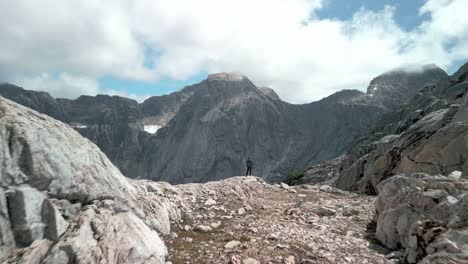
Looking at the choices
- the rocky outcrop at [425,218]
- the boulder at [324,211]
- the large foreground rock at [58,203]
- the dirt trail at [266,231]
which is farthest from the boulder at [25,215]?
the boulder at [324,211]

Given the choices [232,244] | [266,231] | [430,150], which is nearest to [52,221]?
[232,244]

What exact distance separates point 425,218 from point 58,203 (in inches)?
498

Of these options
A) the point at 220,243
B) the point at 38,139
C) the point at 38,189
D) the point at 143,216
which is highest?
the point at 38,139

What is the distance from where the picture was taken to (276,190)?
28.8m

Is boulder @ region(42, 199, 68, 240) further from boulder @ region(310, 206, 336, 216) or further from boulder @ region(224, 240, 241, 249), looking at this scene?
boulder @ region(310, 206, 336, 216)

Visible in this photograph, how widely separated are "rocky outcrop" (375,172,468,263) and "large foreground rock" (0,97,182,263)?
877 cm

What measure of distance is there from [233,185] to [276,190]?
17.7ft

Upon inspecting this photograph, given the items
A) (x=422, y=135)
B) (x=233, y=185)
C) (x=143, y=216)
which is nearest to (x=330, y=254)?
(x=143, y=216)

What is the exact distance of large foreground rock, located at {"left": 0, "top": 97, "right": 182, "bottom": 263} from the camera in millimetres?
8656

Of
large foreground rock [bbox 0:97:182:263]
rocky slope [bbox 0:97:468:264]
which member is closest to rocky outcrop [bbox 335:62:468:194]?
rocky slope [bbox 0:97:468:264]

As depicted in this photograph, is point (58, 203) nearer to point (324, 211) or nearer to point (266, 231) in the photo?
point (266, 231)

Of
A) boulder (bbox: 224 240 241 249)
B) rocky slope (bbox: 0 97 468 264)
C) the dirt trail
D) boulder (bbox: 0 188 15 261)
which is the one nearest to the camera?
boulder (bbox: 0 188 15 261)

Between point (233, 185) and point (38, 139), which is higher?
point (38, 139)

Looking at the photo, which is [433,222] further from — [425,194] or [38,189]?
[38,189]
